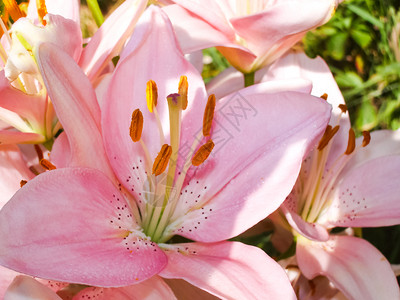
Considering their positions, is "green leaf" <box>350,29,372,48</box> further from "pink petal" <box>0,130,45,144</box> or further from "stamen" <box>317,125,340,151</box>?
"pink petal" <box>0,130,45,144</box>

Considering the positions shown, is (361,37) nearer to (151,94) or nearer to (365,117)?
(365,117)

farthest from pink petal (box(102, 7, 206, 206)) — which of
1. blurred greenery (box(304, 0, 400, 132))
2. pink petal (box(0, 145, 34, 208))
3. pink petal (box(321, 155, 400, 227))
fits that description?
blurred greenery (box(304, 0, 400, 132))

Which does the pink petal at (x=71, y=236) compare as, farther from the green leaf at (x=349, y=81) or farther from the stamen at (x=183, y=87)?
the green leaf at (x=349, y=81)

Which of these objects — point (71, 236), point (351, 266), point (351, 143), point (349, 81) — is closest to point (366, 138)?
point (351, 143)

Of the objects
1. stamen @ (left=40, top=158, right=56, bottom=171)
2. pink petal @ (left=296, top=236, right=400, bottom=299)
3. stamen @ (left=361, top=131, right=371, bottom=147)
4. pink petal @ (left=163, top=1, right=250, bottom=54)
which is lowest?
pink petal @ (left=296, top=236, right=400, bottom=299)

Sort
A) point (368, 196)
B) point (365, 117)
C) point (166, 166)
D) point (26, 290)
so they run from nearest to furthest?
point (26, 290), point (166, 166), point (368, 196), point (365, 117)

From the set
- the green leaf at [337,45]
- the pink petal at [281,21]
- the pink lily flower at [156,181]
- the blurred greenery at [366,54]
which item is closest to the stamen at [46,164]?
the pink lily flower at [156,181]

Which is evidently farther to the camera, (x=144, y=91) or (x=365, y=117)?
(x=365, y=117)
